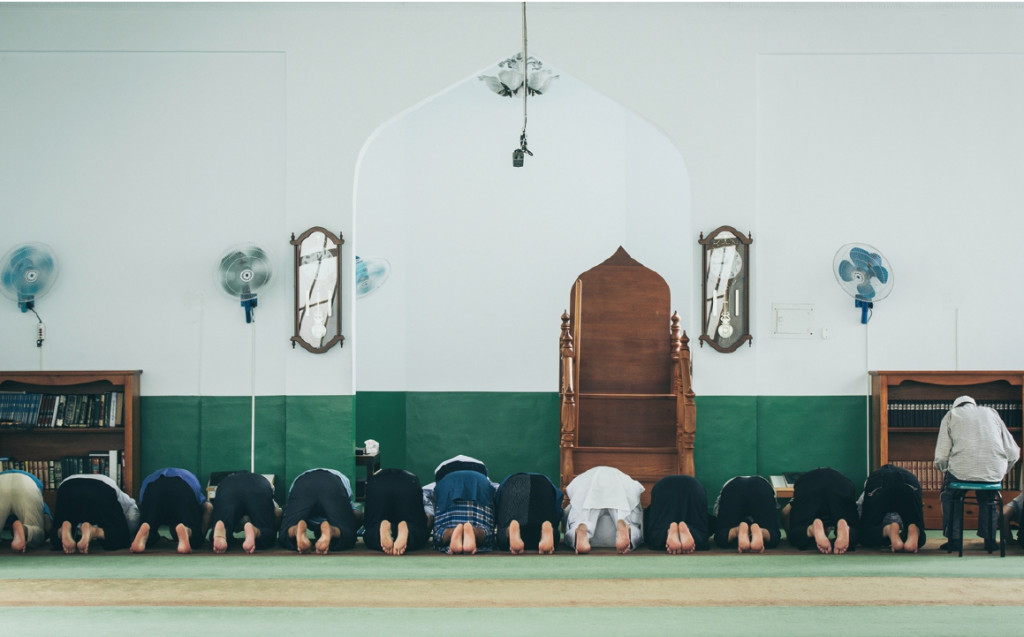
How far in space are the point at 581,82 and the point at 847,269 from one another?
2651 millimetres

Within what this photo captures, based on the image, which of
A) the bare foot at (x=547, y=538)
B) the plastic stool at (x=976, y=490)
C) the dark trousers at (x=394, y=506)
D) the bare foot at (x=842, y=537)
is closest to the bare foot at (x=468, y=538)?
the dark trousers at (x=394, y=506)

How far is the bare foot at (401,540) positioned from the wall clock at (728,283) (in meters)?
2.96

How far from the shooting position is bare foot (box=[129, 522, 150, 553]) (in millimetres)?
6074

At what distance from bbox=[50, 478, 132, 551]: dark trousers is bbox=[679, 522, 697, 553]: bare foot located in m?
3.70

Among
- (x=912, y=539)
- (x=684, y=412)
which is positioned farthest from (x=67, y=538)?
(x=912, y=539)

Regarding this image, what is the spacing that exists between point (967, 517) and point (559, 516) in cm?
345

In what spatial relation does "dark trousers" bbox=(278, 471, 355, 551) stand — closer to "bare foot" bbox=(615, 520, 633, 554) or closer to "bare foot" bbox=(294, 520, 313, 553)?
"bare foot" bbox=(294, 520, 313, 553)

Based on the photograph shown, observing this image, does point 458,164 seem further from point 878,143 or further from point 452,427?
point 878,143

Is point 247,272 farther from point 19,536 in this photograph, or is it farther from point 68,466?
point 19,536

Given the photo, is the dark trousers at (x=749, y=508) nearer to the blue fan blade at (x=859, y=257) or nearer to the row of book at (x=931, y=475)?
the row of book at (x=931, y=475)

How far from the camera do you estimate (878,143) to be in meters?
7.67

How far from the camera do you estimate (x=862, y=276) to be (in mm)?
7543

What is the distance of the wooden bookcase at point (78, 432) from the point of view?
7.19 m

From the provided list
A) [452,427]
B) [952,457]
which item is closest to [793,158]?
[952,457]
